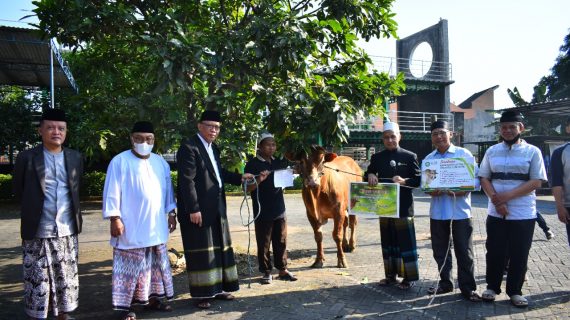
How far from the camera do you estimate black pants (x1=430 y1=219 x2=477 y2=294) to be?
525cm

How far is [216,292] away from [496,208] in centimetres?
353

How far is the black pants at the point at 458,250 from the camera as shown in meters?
5.25

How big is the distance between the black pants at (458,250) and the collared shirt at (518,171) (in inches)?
16.6

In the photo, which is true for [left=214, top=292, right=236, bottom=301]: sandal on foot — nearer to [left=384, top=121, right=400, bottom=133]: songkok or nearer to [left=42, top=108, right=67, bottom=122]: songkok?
[left=42, top=108, right=67, bottom=122]: songkok

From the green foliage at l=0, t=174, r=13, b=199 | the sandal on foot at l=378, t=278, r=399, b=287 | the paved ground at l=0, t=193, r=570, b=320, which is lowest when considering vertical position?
the paved ground at l=0, t=193, r=570, b=320

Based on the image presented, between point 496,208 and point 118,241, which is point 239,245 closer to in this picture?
point 118,241

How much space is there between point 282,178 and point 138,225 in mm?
2076

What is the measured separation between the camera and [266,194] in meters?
6.16

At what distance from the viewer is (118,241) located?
4.71m

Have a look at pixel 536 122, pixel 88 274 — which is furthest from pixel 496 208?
pixel 536 122

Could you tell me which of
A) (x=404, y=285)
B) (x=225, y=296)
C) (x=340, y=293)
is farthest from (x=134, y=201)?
(x=404, y=285)

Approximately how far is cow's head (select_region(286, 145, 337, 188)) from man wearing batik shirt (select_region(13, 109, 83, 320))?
3.07 meters

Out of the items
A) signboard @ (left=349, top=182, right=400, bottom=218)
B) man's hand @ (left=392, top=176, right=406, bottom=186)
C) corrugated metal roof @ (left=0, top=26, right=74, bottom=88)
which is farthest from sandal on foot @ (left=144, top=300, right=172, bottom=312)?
corrugated metal roof @ (left=0, top=26, right=74, bottom=88)

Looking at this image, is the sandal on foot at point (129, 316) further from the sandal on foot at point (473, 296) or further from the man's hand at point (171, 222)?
the sandal on foot at point (473, 296)
